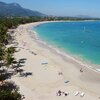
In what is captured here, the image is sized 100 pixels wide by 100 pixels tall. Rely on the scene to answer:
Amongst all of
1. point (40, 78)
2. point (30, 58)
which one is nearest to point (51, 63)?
point (30, 58)

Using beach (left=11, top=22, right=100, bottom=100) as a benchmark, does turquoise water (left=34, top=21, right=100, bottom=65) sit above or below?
below

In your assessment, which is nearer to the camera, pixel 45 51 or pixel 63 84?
pixel 63 84

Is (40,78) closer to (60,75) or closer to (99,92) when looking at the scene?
(60,75)

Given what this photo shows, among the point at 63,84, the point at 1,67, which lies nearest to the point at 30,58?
the point at 1,67

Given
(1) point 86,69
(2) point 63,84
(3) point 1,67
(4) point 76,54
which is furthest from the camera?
(4) point 76,54

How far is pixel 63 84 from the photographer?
1394 inches

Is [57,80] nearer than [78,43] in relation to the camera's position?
Yes

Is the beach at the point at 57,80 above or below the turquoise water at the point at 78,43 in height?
above

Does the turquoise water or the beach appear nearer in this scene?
the beach

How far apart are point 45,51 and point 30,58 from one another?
12.1 metres

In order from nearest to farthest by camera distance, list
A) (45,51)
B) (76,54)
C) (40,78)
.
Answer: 1. (40,78)
2. (76,54)
3. (45,51)

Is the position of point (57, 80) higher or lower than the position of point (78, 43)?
higher

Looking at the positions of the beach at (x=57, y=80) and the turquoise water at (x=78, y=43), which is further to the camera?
the turquoise water at (x=78, y=43)

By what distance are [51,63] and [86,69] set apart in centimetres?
801
